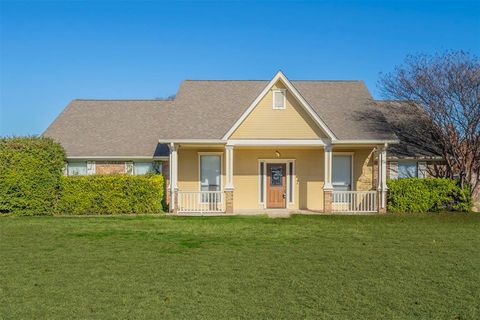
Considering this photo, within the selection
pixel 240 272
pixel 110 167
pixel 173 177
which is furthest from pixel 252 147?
pixel 240 272

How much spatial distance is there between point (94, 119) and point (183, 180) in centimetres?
691

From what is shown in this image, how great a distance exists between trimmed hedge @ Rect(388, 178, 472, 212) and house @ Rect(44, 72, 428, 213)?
70 centimetres

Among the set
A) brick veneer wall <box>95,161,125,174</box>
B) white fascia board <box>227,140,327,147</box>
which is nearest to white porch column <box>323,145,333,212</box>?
white fascia board <box>227,140,327,147</box>

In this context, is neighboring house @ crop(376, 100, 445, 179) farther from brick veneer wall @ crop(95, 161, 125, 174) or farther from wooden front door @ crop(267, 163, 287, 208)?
brick veneer wall @ crop(95, 161, 125, 174)

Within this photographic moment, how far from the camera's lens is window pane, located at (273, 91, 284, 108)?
1953 centimetres

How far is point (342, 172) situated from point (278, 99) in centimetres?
501

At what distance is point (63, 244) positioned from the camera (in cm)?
1157

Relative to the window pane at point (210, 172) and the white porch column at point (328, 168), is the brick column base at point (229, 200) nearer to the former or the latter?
the window pane at point (210, 172)

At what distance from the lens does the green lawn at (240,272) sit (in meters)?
6.18

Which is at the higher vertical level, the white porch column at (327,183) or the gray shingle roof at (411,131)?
the gray shingle roof at (411,131)

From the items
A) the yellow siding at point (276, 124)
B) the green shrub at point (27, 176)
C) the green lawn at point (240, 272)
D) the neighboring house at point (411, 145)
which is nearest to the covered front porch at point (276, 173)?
the neighboring house at point (411, 145)

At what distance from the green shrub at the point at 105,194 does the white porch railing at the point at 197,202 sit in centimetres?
138

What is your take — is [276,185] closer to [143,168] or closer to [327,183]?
[327,183]

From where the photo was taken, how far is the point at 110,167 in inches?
848
